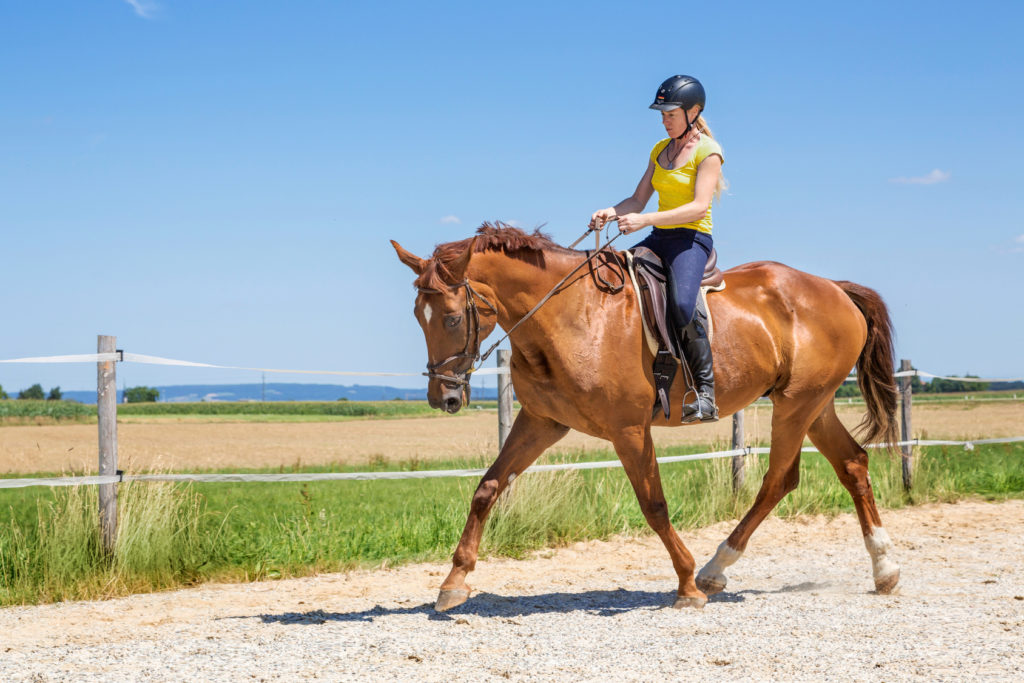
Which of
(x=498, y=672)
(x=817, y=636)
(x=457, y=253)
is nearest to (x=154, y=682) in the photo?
(x=498, y=672)

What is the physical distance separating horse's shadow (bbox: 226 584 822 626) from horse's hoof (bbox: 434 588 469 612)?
0.17ft

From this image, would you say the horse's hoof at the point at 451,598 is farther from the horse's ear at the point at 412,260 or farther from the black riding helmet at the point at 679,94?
the black riding helmet at the point at 679,94

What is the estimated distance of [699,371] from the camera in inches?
210

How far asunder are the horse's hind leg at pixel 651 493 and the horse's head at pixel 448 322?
1.07 meters

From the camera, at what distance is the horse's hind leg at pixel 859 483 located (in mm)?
5820

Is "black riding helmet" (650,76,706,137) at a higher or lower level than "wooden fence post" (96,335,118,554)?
higher

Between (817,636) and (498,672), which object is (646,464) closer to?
(817,636)

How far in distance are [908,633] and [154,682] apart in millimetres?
3625

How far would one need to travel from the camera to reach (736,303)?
5.79 meters

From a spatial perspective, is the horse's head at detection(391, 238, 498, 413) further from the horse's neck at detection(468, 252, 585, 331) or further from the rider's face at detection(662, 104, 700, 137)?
the rider's face at detection(662, 104, 700, 137)

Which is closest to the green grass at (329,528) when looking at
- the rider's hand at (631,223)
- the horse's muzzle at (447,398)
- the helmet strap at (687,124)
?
the horse's muzzle at (447,398)

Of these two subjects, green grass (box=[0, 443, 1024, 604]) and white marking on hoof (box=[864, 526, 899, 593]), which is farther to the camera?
green grass (box=[0, 443, 1024, 604])

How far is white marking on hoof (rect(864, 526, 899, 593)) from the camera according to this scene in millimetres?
5785

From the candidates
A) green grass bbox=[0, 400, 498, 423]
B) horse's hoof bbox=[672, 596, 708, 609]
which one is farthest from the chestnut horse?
green grass bbox=[0, 400, 498, 423]
